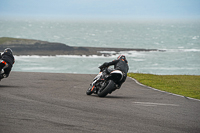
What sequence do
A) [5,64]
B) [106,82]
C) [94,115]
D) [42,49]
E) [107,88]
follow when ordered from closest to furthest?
[94,115] < [107,88] < [106,82] < [5,64] < [42,49]

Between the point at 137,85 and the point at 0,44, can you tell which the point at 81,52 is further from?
the point at 137,85

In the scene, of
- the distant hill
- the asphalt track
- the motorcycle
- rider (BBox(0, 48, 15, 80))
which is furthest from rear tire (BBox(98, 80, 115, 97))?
the distant hill

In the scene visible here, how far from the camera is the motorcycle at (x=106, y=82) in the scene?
13.1 meters

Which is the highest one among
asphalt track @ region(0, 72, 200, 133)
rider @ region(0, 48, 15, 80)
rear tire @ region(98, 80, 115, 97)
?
rider @ region(0, 48, 15, 80)

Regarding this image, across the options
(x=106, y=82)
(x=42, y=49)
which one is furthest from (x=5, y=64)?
(x=42, y=49)

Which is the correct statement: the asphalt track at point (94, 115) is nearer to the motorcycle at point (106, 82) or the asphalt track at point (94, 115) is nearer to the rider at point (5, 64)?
the motorcycle at point (106, 82)

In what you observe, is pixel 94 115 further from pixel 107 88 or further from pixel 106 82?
pixel 106 82

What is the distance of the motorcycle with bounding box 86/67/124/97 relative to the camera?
13114 mm

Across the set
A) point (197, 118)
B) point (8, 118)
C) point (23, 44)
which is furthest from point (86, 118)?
point (23, 44)

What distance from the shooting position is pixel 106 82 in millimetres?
13328

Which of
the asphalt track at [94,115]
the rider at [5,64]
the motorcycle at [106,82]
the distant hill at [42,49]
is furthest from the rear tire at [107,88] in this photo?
the distant hill at [42,49]

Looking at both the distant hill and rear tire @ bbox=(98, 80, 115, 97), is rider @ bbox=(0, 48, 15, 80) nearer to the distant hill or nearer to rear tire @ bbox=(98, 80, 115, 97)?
rear tire @ bbox=(98, 80, 115, 97)

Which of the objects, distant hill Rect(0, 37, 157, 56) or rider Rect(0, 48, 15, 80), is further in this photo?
distant hill Rect(0, 37, 157, 56)

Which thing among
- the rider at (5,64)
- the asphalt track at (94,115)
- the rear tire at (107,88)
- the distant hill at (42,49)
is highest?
the distant hill at (42,49)
